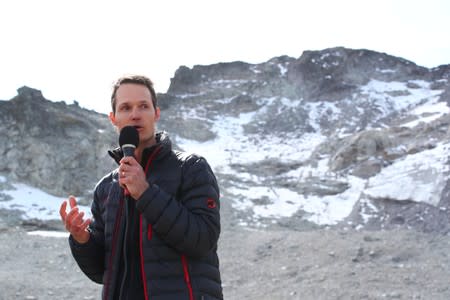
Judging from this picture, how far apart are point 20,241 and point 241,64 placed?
105 feet

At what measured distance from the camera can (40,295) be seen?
950 cm

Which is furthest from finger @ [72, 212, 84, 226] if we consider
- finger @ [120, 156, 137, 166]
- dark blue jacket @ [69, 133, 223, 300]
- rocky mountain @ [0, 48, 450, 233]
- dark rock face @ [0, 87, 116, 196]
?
dark rock face @ [0, 87, 116, 196]

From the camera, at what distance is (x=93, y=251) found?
254 cm

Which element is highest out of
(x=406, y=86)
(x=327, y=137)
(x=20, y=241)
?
(x=406, y=86)

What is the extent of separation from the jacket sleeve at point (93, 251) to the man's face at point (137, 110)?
1.62ft

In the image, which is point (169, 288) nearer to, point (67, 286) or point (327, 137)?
point (67, 286)

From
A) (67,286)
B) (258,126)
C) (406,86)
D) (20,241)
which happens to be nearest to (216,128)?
(258,126)

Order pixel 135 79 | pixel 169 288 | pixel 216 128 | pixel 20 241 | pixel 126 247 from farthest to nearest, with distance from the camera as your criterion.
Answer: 1. pixel 216 128
2. pixel 20 241
3. pixel 135 79
4. pixel 126 247
5. pixel 169 288

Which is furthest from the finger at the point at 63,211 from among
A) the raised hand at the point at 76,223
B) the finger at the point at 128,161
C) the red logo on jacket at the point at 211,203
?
the red logo on jacket at the point at 211,203

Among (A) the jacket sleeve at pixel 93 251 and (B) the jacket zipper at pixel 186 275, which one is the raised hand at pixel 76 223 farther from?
(B) the jacket zipper at pixel 186 275

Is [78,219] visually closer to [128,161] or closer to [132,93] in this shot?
[128,161]

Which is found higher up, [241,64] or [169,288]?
[241,64]

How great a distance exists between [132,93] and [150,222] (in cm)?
65

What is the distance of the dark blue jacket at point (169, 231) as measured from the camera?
2131mm
